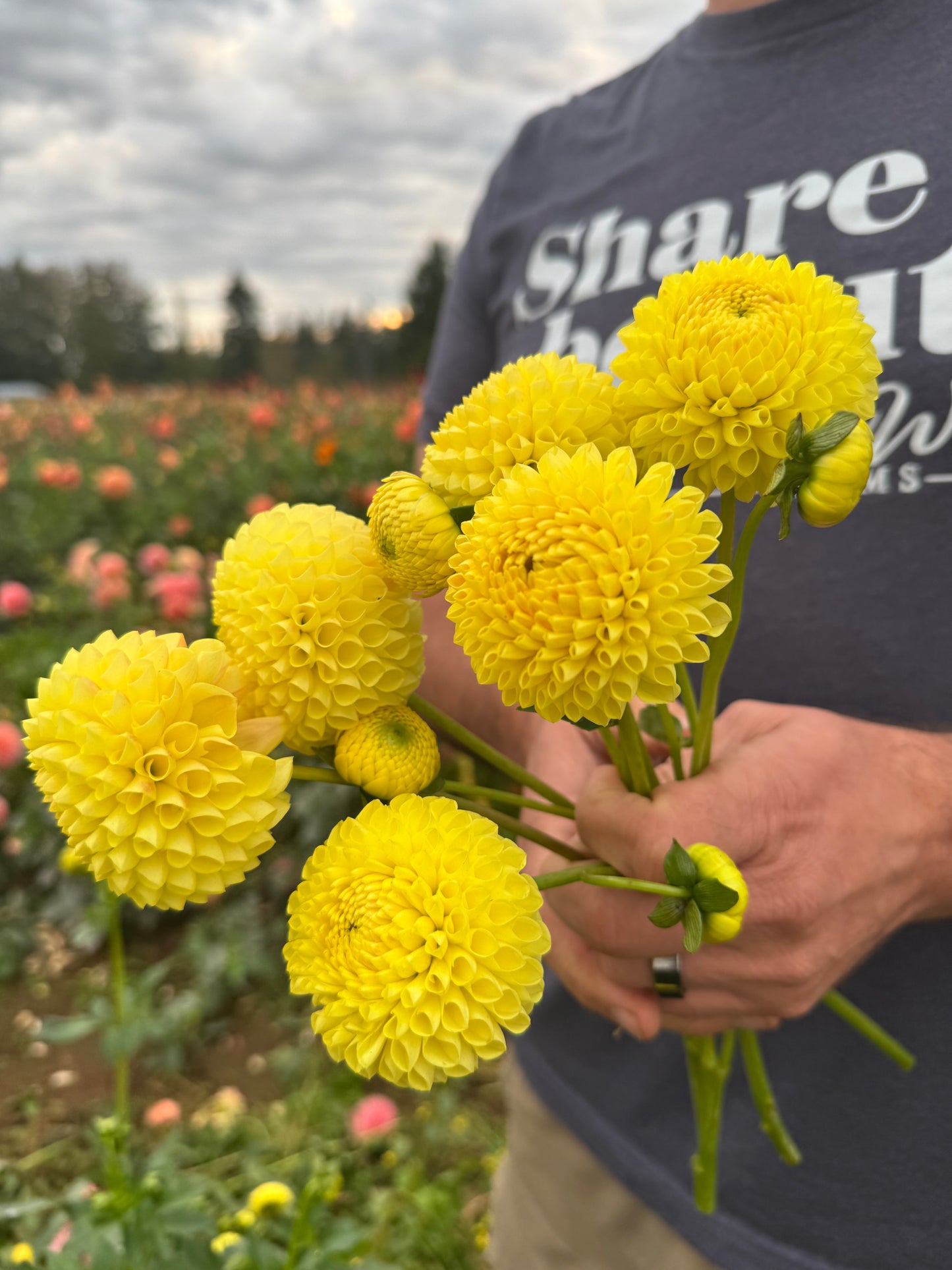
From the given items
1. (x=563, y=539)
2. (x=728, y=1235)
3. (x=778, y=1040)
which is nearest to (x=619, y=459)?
(x=563, y=539)

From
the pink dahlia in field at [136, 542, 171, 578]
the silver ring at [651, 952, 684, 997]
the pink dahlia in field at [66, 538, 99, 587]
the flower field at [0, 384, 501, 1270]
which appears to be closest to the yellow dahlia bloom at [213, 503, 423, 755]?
the silver ring at [651, 952, 684, 997]

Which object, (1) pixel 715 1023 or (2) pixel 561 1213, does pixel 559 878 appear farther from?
(2) pixel 561 1213

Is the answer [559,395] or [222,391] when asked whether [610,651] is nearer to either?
[559,395]

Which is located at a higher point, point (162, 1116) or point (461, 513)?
point (461, 513)

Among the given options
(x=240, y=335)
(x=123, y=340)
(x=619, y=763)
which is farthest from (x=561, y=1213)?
(x=123, y=340)

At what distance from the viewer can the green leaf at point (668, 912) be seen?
0.39 metres

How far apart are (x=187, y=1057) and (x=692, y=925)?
222cm

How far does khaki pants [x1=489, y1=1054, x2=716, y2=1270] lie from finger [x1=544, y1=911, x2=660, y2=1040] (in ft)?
1.40

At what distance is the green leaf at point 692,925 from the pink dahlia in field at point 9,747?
2.19m

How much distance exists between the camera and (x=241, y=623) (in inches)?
16.5

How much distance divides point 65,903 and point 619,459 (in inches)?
99.1

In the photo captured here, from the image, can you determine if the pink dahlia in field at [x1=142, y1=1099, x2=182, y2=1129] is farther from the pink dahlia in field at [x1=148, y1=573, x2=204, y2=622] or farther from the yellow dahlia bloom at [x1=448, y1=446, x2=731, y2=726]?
the yellow dahlia bloom at [x1=448, y1=446, x2=731, y2=726]

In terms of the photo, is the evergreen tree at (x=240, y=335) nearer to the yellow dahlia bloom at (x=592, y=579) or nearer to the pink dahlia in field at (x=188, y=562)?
the pink dahlia in field at (x=188, y=562)

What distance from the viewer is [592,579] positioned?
34cm
